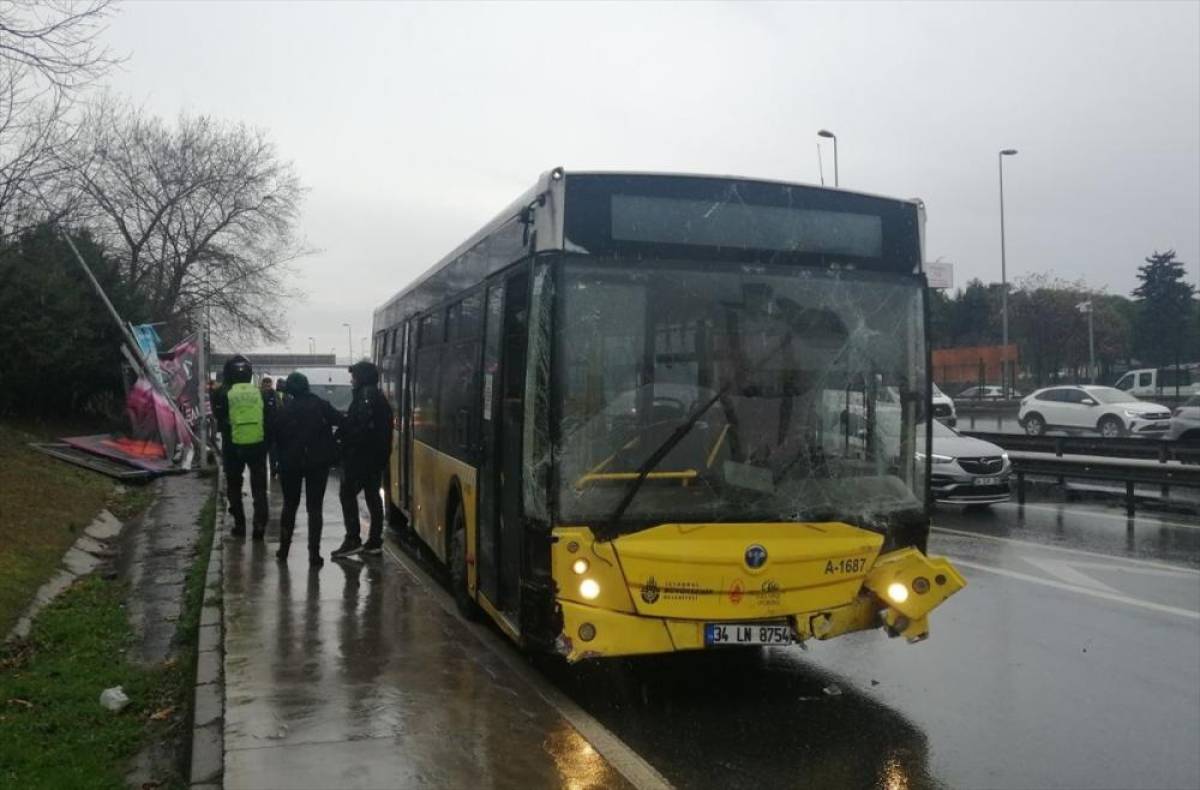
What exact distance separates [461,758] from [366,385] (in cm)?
605

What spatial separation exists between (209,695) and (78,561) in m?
6.49

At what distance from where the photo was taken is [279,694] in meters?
6.22

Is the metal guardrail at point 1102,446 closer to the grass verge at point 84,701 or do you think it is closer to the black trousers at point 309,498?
the black trousers at point 309,498

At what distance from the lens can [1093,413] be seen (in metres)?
30.5

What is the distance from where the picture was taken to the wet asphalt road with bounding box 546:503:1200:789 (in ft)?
18.0

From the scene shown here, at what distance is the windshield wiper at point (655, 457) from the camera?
6031mm

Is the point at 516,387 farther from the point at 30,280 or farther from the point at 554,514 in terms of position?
the point at 30,280

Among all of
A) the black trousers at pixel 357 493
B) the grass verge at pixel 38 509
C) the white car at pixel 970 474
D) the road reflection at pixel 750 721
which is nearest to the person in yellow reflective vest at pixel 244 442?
the black trousers at pixel 357 493

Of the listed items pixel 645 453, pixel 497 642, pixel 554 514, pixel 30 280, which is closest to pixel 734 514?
pixel 645 453

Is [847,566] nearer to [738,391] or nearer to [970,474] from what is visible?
[738,391]

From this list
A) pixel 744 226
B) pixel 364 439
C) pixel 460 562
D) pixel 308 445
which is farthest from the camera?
pixel 364 439

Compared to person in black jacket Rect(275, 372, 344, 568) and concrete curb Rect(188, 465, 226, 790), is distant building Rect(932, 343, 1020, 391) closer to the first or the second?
person in black jacket Rect(275, 372, 344, 568)

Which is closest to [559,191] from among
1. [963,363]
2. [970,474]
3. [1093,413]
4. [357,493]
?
[357,493]

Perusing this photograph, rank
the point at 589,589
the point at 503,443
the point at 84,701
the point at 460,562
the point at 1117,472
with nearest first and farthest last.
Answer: the point at 589,589 → the point at 84,701 → the point at 503,443 → the point at 460,562 → the point at 1117,472
